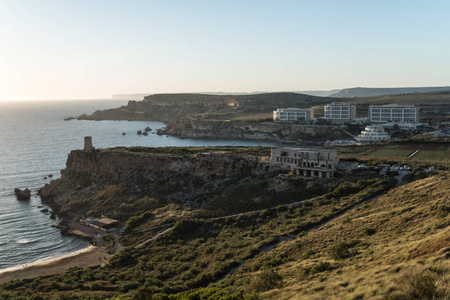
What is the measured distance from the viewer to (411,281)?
48.2 feet

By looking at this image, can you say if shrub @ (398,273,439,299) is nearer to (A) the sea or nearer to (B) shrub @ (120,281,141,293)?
(B) shrub @ (120,281,141,293)

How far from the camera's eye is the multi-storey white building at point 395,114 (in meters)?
129

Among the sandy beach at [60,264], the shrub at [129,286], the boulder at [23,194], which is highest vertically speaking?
the boulder at [23,194]

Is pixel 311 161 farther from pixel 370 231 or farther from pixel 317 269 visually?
pixel 317 269

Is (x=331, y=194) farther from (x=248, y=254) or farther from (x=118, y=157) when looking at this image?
(x=118, y=157)

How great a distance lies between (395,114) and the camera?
436 ft

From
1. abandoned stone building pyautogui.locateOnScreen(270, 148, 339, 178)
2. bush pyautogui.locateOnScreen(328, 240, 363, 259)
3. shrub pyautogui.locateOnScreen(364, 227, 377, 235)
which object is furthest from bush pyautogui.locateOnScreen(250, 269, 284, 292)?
abandoned stone building pyautogui.locateOnScreen(270, 148, 339, 178)

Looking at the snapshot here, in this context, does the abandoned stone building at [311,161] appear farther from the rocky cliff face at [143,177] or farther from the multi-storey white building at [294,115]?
the multi-storey white building at [294,115]

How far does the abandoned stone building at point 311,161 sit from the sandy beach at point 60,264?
25.6 m

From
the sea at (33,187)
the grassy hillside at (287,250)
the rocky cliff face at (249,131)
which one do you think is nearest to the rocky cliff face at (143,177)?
the grassy hillside at (287,250)

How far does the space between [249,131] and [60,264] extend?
108869 mm

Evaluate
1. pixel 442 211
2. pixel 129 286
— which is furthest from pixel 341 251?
pixel 129 286

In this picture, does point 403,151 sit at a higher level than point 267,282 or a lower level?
higher

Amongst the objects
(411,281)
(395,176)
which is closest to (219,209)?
(395,176)
